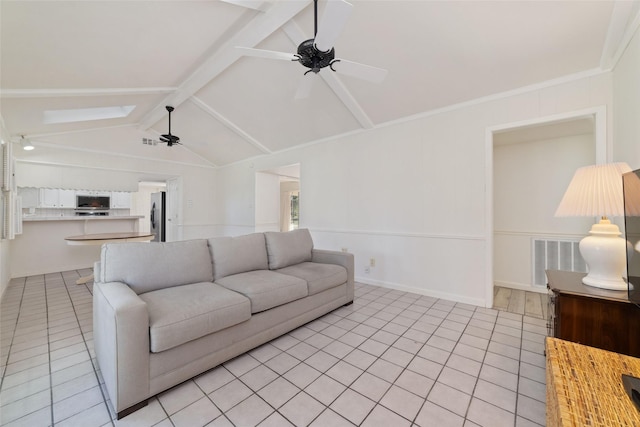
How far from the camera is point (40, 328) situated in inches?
96.9

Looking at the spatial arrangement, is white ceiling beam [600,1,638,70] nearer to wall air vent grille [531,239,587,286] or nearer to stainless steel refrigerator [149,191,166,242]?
Answer: wall air vent grille [531,239,587,286]

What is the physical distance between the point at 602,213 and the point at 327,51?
6.99 feet

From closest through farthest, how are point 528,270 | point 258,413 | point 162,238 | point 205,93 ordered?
point 258,413 → point 528,270 → point 205,93 → point 162,238

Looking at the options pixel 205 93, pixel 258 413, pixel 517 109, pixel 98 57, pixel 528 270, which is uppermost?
pixel 205 93

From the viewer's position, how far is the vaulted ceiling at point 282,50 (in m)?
2.03

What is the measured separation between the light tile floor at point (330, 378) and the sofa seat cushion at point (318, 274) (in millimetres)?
381

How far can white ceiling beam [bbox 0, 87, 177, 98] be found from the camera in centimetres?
271

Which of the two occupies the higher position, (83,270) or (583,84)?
(583,84)

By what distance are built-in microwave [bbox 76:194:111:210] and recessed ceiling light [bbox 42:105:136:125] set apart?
1778 millimetres

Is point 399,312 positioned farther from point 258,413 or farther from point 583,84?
point 583,84

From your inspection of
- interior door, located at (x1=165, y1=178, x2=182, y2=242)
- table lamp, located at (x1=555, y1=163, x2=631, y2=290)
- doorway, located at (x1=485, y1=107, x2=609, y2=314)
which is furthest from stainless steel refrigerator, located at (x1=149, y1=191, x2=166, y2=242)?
table lamp, located at (x1=555, y1=163, x2=631, y2=290)

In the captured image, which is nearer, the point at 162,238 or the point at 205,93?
the point at 205,93

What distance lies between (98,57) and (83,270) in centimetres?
437

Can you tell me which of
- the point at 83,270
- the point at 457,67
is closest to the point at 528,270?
the point at 457,67
